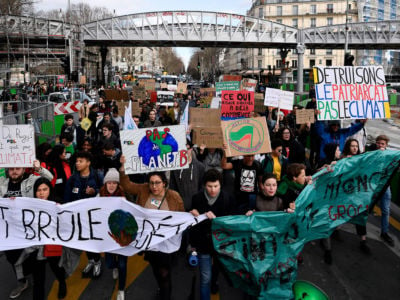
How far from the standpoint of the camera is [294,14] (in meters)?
75.1

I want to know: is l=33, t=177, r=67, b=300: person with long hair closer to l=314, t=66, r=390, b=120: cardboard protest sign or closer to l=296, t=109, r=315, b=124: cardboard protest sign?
l=314, t=66, r=390, b=120: cardboard protest sign

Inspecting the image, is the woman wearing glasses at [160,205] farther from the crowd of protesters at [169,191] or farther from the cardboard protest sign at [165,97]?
the cardboard protest sign at [165,97]

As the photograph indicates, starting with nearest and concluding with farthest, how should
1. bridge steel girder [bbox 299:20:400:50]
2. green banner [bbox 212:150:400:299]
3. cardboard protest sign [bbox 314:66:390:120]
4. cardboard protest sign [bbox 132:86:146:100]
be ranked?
green banner [bbox 212:150:400:299], cardboard protest sign [bbox 314:66:390:120], cardboard protest sign [bbox 132:86:146:100], bridge steel girder [bbox 299:20:400:50]

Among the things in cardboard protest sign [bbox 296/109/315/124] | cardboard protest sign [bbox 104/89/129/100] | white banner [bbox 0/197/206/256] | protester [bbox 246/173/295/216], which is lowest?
white banner [bbox 0/197/206/256]

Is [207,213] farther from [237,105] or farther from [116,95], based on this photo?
[116,95]

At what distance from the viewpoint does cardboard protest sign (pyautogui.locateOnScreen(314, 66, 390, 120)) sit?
671 centimetres

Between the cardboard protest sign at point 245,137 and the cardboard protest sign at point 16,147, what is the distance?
2.51 m

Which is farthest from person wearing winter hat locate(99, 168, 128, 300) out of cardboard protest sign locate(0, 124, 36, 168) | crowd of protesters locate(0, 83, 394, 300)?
cardboard protest sign locate(0, 124, 36, 168)

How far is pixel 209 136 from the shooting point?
5.87 metres

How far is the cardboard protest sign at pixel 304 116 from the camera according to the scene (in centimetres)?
892

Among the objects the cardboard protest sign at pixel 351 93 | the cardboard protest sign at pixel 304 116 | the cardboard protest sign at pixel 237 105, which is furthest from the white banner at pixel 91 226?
the cardboard protest sign at pixel 304 116

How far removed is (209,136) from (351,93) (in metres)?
2.75

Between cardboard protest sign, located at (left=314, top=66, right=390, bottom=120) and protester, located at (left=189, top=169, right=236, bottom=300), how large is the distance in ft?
11.1

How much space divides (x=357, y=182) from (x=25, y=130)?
4.23 meters
